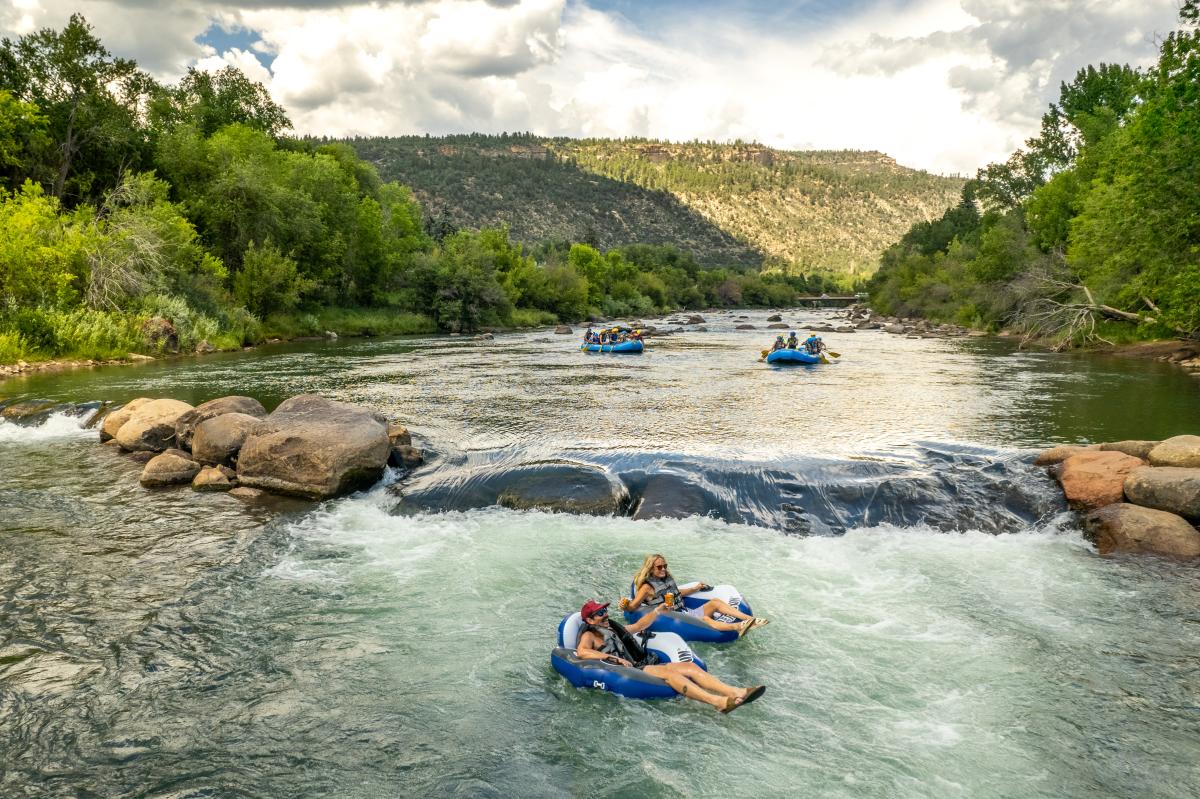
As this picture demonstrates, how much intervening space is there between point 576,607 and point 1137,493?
359 inches

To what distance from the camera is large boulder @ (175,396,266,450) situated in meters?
15.8

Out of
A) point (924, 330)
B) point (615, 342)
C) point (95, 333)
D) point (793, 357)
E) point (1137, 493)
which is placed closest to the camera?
point (1137, 493)

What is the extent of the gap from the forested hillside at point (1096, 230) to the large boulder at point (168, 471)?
30.1m

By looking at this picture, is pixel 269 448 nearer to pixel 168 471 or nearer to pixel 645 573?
pixel 168 471

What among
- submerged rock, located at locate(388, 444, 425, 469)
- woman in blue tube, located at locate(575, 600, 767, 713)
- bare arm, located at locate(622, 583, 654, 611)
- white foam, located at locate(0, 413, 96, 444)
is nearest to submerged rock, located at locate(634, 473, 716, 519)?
bare arm, located at locate(622, 583, 654, 611)

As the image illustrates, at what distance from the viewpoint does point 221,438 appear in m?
14.7

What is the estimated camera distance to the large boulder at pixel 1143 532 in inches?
403

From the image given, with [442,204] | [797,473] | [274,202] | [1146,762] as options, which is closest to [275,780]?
[1146,762]

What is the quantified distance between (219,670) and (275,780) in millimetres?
2124

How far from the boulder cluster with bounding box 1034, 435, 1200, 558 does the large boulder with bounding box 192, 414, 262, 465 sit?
49.1ft

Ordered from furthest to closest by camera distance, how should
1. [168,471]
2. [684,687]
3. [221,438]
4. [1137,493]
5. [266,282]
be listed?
[266,282] < [221,438] < [168,471] < [1137,493] < [684,687]

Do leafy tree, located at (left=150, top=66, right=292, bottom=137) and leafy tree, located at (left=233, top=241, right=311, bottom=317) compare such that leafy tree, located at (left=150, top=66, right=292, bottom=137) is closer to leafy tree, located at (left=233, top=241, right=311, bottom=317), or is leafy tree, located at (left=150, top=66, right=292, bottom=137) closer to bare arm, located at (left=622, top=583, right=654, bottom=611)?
leafy tree, located at (left=233, top=241, right=311, bottom=317)

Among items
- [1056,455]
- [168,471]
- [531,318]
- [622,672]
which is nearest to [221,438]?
[168,471]

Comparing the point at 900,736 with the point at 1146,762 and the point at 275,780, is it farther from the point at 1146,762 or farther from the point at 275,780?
the point at 275,780
